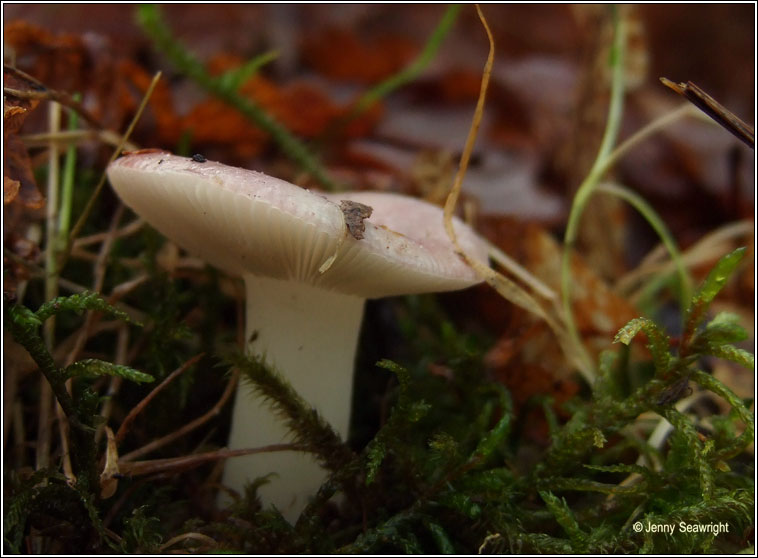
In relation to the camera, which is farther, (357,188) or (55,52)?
(357,188)

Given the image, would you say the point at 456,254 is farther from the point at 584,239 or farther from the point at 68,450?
the point at 584,239

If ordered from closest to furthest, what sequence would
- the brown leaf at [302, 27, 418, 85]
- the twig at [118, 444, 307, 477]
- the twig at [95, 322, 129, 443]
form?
1. the twig at [118, 444, 307, 477]
2. the twig at [95, 322, 129, 443]
3. the brown leaf at [302, 27, 418, 85]

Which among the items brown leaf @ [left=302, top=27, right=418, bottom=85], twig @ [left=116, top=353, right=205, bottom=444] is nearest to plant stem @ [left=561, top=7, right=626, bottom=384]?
twig @ [left=116, top=353, right=205, bottom=444]

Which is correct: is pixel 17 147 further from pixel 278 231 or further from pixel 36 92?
pixel 278 231

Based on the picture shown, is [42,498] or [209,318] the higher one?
[209,318]

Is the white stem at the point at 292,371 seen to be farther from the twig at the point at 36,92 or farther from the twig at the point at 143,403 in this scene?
the twig at the point at 36,92

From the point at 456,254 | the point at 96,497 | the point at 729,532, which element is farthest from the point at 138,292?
the point at 729,532

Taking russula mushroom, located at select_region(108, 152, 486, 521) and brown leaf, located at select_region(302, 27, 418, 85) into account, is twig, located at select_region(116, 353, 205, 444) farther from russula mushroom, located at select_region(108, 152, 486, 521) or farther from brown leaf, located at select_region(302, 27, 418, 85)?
brown leaf, located at select_region(302, 27, 418, 85)
